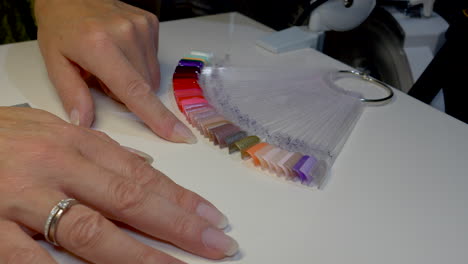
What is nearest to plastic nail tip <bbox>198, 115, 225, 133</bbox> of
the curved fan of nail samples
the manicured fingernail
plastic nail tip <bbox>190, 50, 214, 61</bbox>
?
the curved fan of nail samples

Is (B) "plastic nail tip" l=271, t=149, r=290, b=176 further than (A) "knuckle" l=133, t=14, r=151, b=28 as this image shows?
No

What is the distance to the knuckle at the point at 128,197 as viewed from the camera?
428 millimetres

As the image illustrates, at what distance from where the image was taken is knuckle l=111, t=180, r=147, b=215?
0.43 meters

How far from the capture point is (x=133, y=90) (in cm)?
60

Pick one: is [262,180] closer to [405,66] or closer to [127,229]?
[127,229]

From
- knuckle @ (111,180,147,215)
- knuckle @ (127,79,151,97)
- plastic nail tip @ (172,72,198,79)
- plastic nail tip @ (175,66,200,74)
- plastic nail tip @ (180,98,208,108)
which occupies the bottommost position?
plastic nail tip @ (180,98,208,108)

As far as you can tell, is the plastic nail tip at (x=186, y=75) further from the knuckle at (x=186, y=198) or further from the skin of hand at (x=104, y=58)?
the knuckle at (x=186, y=198)

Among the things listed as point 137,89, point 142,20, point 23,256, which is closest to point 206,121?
point 137,89

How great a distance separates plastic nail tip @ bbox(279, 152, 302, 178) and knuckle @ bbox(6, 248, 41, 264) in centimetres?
30

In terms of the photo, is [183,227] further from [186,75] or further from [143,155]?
[186,75]

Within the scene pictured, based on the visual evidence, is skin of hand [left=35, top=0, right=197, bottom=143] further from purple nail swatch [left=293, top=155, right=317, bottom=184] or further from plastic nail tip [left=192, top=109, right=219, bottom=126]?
purple nail swatch [left=293, top=155, right=317, bottom=184]

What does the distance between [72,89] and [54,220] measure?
266 mm

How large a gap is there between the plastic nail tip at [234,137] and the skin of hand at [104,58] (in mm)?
48

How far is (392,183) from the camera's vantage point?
575 millimetres
